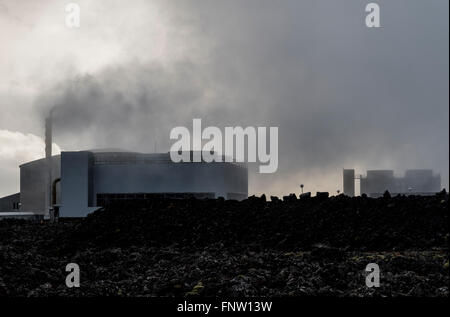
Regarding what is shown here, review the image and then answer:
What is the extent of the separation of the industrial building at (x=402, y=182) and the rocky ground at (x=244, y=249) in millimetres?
28726

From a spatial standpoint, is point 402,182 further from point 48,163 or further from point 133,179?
point 48,163

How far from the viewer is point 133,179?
125ft

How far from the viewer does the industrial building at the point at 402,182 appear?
47.8 meters

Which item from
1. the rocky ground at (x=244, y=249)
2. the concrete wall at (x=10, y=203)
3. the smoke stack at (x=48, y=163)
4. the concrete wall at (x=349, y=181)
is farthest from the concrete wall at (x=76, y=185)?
the concrete wall at (x=349, y=181)

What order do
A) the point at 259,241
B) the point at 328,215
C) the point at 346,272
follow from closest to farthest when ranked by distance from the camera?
1. the point at 346,272
2. the point at 259,241
3. the point at 328,215

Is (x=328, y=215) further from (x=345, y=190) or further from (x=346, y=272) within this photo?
(x=345, y=190)

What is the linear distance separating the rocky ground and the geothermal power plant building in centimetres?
1435

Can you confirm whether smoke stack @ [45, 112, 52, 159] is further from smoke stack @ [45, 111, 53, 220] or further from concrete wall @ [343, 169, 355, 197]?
concrete wall @ [343, 169, 355, 197]

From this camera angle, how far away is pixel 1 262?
14539 mm

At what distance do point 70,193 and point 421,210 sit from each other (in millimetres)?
26741

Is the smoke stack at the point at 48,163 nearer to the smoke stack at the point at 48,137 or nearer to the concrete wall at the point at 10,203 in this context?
the smoke stack at the point at 48,137

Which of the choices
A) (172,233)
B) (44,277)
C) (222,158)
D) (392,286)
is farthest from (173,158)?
(392,286)

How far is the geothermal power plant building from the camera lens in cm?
3728

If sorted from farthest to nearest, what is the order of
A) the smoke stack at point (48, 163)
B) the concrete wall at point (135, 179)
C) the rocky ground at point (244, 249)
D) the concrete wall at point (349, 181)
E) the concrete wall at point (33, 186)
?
the concrete wall at point (33, 186) < the concrete wall at point (349, 181) < the smoke stack at point (48, 163) < the concrete wall at point (135, 179) < the rocky ground at point (244, 249)
